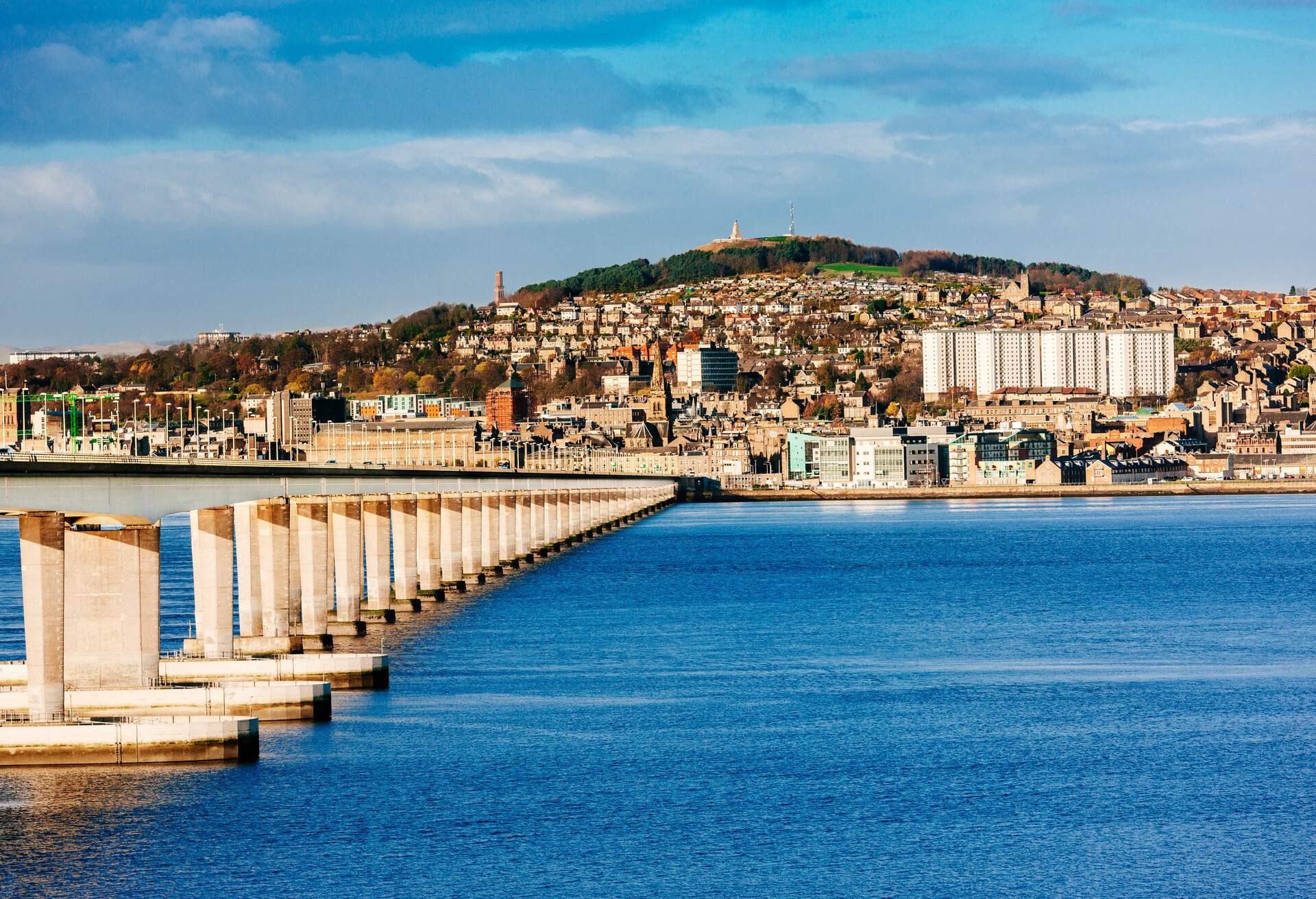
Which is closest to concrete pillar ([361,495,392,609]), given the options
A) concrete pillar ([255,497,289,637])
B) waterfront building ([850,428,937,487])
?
concrete pillar ([255,497,289,637])

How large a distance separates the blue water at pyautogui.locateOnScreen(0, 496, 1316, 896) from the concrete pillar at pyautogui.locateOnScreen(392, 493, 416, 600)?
2.01m

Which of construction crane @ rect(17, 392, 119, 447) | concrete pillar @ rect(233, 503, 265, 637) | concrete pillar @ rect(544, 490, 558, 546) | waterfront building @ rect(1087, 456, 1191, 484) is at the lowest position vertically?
waterfront building @ rect(1087, 456, 1191, 484)

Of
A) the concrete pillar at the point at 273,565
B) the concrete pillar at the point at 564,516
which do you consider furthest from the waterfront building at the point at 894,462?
the concrete pillar at the point at 273,565

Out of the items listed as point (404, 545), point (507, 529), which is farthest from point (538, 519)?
point (404, 545)

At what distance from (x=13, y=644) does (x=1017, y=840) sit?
25.3 metres

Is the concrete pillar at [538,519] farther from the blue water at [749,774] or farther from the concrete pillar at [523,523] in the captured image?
the blue water at [749,774]

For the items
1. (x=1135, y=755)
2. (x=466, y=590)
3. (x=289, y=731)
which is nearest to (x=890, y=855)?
(x=1135, y=755)

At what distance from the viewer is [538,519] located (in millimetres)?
93938

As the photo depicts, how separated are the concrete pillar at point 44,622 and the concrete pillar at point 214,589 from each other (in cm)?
648

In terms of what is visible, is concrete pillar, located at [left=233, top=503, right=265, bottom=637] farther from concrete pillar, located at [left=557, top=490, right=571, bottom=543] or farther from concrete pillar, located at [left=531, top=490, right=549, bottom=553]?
concrete pillar, located at [left=557, top=490, right=571, bottom=543]

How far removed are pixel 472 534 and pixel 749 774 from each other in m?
45.1

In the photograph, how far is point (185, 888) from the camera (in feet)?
75.3

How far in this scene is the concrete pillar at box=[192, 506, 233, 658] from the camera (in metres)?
35.7

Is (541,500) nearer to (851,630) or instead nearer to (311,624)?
(851,630)
